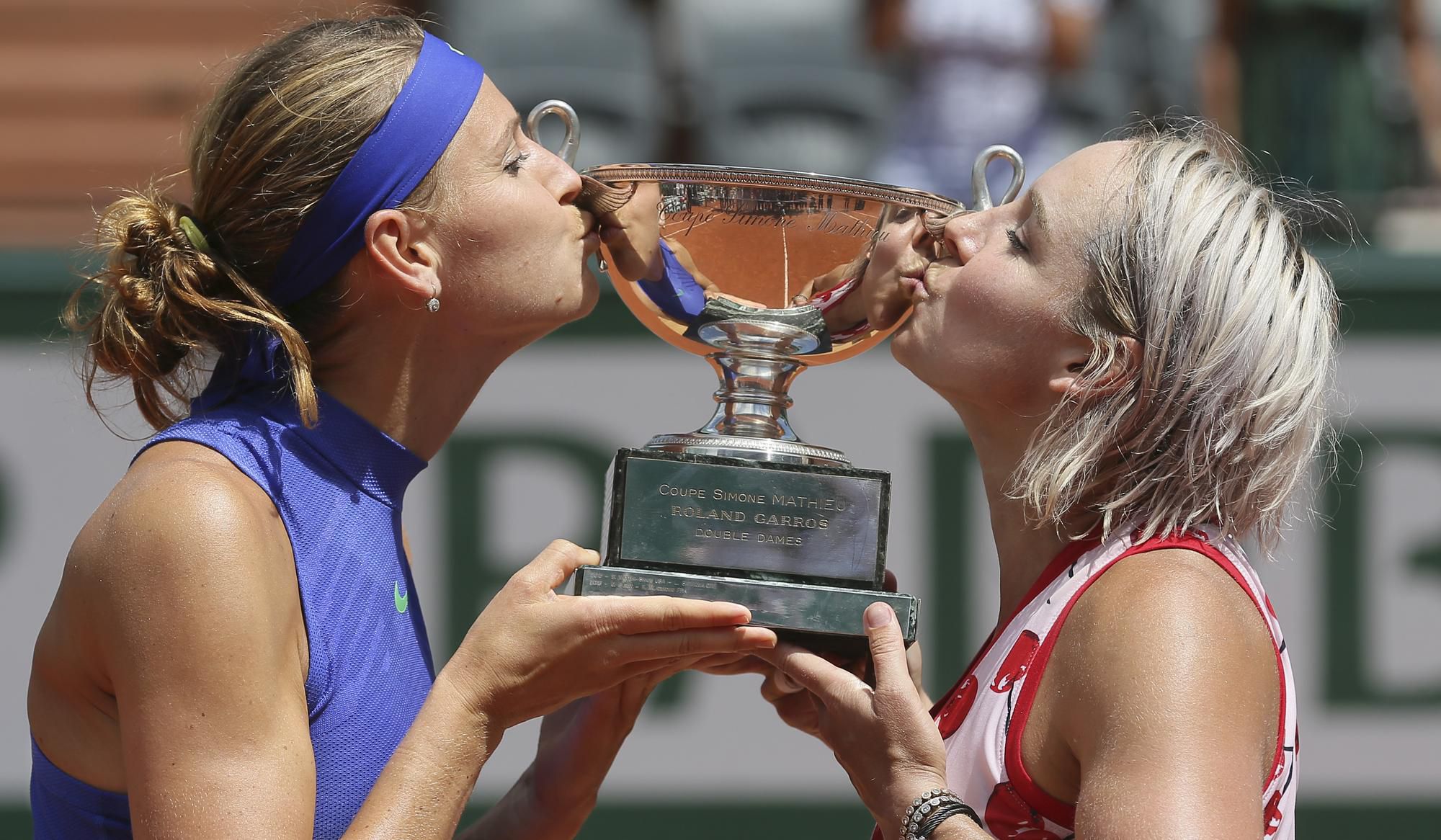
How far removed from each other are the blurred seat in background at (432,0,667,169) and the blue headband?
2.76 meters

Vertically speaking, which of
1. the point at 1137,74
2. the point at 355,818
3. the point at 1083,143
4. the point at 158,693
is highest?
the point at 1137,74

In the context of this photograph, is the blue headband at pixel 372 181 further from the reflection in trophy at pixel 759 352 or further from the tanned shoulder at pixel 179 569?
the tanned shoulder at pixel 179 569

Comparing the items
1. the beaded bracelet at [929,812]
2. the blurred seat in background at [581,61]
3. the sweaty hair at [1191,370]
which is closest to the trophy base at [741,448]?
the sweaty hair at [1191,370]

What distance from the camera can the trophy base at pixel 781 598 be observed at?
2051mm

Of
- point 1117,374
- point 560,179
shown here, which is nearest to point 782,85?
point 560,179

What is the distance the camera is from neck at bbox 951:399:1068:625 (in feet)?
6.89

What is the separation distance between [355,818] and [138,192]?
920 mm

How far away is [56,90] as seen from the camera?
603 cm

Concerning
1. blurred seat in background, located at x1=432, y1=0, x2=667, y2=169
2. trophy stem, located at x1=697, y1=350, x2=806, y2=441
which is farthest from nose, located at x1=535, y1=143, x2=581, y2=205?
blurred seat in background, located at x1=432, y1=0, x2=667, y2=169

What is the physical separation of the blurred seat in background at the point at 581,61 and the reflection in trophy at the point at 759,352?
261 cm

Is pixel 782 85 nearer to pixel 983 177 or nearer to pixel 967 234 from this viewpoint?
pixel 983 177

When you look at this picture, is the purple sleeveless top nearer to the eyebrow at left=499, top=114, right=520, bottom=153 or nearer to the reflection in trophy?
the reflection in trophy

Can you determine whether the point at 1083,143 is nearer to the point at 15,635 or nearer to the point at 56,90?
the point at 15,635

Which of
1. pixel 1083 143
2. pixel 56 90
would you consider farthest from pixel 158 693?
pixel 56 90
